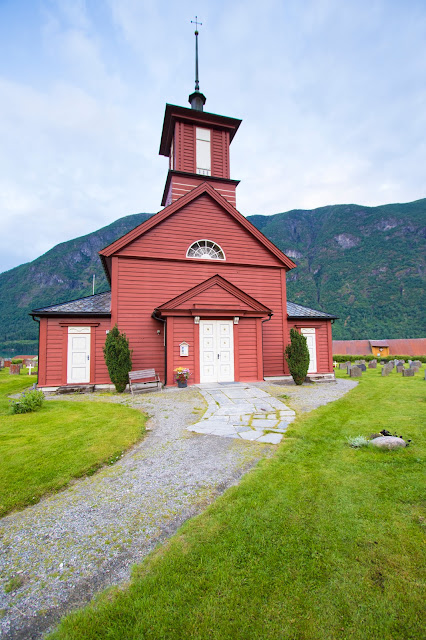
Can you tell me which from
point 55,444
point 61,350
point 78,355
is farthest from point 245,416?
point 61,350

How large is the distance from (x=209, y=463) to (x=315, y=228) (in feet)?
464

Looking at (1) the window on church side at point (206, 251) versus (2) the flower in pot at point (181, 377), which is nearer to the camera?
(2) the flower in pot at point (181, 377)

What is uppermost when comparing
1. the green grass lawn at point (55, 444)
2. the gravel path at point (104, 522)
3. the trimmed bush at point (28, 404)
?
the trimmed bush at point (28, 404)

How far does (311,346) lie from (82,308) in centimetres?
1166

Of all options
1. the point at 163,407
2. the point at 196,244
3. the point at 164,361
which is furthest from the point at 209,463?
the point at 196,244

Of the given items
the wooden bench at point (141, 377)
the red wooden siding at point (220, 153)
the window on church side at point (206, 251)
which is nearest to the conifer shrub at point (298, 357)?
the window on church side at point (206, 251)

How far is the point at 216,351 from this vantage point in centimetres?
1364

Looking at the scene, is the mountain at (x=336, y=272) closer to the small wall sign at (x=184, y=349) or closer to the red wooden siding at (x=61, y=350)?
the small wall sign at (x=184, y=349)

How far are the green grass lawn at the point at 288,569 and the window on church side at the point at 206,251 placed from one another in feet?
39.7

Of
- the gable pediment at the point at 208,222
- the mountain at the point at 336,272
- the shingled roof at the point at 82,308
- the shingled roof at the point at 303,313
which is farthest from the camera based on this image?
the mountain at the point at 336,272

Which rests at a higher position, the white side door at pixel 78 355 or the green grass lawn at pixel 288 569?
the white side door at pixel 78 355

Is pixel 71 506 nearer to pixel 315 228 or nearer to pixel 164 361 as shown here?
pixel 164 361

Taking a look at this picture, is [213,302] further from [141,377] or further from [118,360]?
[118,360]

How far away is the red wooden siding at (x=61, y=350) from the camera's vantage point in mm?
13250
